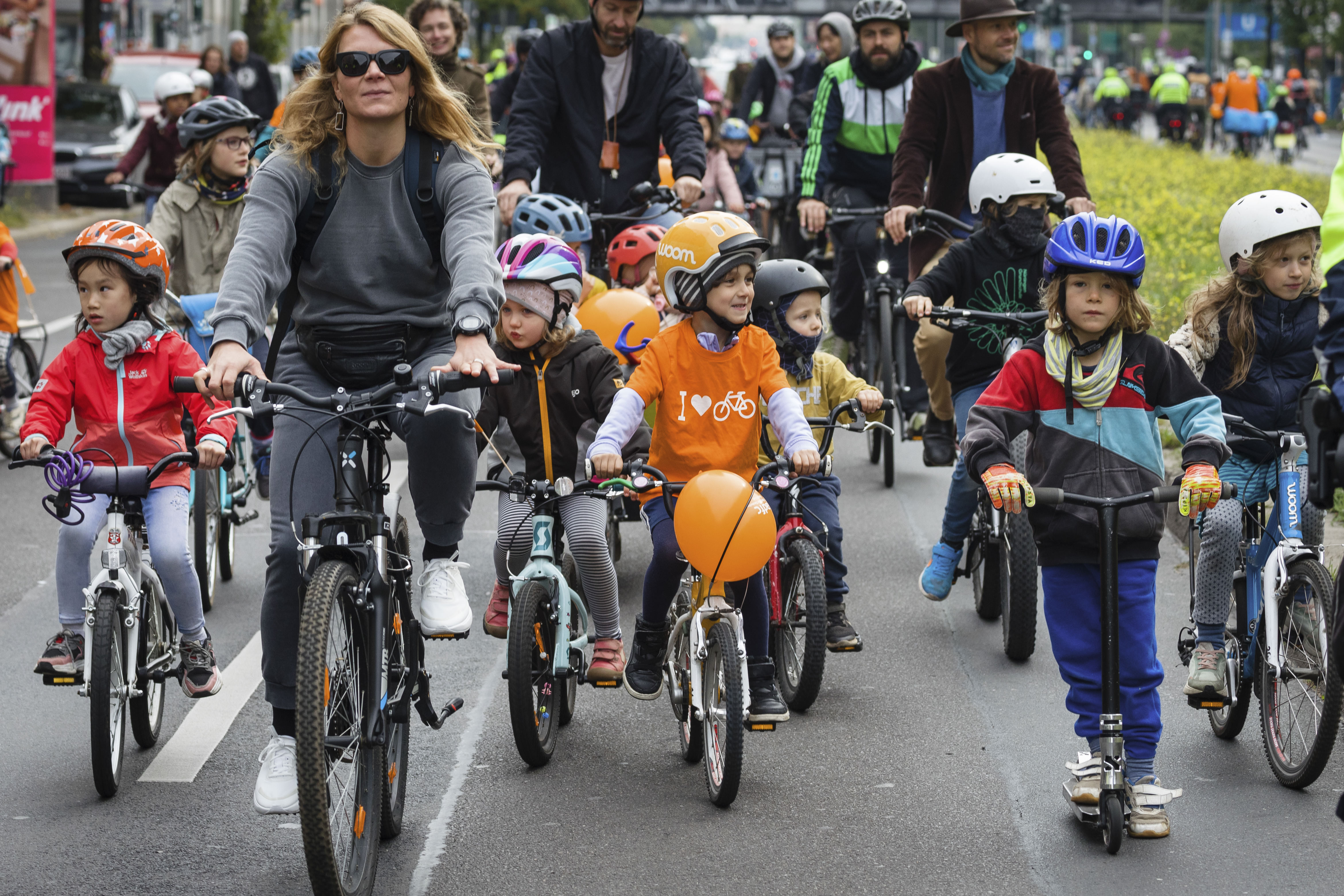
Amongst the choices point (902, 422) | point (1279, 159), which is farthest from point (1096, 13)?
point (902, 422)

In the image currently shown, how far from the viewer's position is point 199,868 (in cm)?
475

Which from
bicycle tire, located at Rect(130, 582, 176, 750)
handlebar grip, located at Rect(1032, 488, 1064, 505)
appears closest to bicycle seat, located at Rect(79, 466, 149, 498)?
bicycle tire, located at Rect(130, 582, 176, 750)

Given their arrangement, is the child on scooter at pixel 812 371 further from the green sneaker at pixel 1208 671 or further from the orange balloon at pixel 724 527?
the green sneaker at pixel 1208 671

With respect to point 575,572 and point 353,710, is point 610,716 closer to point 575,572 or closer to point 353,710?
point 575,572

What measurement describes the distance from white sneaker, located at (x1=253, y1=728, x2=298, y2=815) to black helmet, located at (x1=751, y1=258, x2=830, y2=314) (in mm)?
2722

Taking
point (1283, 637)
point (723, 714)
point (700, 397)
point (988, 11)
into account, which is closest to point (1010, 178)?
point (988, 11)

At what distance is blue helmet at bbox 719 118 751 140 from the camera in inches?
690

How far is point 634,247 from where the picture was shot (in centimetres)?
852

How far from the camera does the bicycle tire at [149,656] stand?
5.56m

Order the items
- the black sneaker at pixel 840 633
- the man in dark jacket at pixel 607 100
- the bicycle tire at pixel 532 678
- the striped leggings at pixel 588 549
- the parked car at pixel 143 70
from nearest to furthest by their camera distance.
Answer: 1. the bicycle tire at pixel 532 678
2. the striped leggings at pixel 588 549
3. the black sneaker at pixel 840 633
4. the man in dark jacket at pixel 607 100
5. the parked car at pixel 143 70

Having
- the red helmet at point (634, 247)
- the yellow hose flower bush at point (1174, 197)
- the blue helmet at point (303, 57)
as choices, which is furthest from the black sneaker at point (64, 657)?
the blue helmet at point (303, 57)

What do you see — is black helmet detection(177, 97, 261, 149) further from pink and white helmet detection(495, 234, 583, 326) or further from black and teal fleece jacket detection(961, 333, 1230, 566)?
black and teal fleece jacket detection(961, 333, 1230, 566)

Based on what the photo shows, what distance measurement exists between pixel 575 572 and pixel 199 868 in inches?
80.0

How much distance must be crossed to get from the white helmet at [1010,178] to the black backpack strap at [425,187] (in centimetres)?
287
